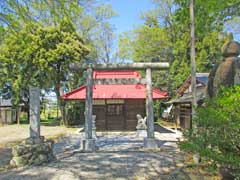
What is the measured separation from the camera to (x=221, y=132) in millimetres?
4418

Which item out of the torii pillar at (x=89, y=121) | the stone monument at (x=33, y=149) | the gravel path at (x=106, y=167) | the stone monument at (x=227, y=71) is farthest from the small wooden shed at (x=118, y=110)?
the stone monument at (x=227, y=71)

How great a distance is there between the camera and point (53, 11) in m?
8.23

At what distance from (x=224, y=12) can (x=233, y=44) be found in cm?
209

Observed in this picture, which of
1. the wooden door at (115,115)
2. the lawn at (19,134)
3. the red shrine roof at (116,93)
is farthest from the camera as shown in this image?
the wooden door at (115,115)

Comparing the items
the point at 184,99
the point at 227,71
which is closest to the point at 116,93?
the point at 184,99

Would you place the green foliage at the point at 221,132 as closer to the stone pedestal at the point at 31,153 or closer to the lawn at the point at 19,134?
the stone pedestal at the point at 31,153

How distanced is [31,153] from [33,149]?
0.14 m

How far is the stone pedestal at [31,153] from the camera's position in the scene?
7719 millimetres

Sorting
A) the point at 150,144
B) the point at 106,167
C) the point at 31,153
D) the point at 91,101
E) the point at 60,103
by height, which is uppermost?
the point at 60,103

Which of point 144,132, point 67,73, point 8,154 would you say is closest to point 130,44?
point 67,73

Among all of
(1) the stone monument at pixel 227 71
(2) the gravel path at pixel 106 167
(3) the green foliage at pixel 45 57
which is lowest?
(2) the gravel path at pixel 106 167

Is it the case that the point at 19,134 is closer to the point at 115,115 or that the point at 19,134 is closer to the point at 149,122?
the point at 115,115

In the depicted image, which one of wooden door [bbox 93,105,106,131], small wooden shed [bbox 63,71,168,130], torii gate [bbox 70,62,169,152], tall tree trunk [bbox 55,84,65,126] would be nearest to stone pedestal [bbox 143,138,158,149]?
torii gate [bbox 70,62,169,152]

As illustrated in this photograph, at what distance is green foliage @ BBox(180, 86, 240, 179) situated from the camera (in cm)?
405
